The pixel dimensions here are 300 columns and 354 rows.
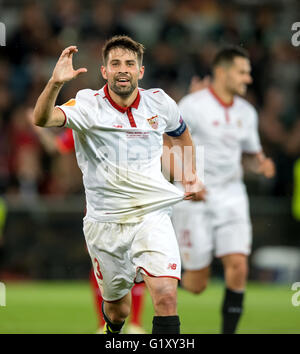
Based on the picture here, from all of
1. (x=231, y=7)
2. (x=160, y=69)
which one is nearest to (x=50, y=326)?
(x=160, y=69)

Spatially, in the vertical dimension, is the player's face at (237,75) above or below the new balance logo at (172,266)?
above

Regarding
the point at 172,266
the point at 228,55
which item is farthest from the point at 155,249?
the point at 228,55

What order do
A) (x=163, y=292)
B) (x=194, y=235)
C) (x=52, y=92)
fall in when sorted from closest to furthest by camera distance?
(x=52, y=92) → (x=163, y=292) → (x=194, y=235)

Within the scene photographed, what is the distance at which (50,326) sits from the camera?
893 centimetres

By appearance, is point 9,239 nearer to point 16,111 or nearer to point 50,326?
point 16,111

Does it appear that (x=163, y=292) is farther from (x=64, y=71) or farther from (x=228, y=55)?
(x=228, y=55)

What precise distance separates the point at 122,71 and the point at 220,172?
9.66ft

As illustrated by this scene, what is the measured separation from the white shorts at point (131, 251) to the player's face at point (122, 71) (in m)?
0.91

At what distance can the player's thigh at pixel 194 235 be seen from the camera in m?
8.54

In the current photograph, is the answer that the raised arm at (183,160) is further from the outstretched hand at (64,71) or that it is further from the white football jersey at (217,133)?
the white football jersey at (217,133)

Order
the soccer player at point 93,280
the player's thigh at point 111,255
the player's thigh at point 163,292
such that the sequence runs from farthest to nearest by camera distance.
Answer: the soccer player at point 93,280
the player's thigh at point 111,255
the player's thigh at point 163,292

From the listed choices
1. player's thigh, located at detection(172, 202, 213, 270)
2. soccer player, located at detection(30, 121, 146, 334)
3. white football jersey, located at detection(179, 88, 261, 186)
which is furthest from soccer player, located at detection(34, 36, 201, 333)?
player's thigh, located at detection(172, 202, 213, 270)

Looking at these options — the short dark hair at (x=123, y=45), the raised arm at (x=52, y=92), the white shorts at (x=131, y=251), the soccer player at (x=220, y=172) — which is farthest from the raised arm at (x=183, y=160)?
the soccer player at (x=220, y=172)

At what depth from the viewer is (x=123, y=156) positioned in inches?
233
